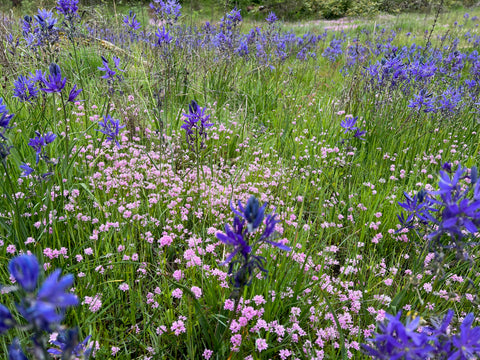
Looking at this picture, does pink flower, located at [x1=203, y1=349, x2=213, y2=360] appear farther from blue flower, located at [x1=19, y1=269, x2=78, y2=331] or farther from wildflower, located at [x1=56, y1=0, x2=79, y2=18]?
wildflower, located at [x1=56, y1=0, x2=79, y2=18]

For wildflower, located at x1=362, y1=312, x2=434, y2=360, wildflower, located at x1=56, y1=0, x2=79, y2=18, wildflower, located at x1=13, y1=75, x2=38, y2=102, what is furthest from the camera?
wildflower, located at x1=56, y1=0, x2=79, y2=18

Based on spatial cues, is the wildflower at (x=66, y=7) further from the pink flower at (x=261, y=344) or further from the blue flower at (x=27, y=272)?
the pink flower at (x=261, y=344)

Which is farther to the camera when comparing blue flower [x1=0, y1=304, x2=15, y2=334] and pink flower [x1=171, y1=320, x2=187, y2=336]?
pink flower [x1=171, y1=320, x2=187, y2=336]

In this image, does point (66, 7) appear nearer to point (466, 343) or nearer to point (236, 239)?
point (236, 239)

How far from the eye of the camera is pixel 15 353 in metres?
0.77

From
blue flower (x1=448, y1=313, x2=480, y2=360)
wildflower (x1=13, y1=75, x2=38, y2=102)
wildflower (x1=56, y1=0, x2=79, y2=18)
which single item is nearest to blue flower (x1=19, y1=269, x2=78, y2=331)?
blue flower (x1=448, y1=313, x2=480, y2=360)

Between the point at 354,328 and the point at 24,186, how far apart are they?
2.39 meters

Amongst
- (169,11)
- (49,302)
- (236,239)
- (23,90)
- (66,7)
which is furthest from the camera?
(169,11)

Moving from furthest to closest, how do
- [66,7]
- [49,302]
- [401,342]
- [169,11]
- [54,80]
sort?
[169,11]
[66,7]
[54,80]
[401,342]
[49,302]

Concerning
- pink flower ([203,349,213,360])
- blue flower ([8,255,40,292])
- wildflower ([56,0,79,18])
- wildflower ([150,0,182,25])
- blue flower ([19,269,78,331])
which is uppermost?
wildflower ([150,0,182,25])

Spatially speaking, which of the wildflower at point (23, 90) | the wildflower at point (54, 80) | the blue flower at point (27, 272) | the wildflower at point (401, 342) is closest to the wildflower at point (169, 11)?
the wildflower at point (23, 90)

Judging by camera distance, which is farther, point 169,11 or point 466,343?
point 169,11

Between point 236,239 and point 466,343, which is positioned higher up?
point 236,239

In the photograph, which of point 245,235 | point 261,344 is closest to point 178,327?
point 261,344
